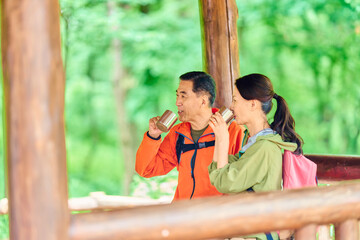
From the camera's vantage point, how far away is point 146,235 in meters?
2.00

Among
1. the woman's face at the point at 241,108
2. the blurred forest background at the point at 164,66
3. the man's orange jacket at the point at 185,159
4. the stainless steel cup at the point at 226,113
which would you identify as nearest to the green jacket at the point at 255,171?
the woman's face at the point at 241,108

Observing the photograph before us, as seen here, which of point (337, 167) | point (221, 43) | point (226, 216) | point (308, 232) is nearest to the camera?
point (226, 216)

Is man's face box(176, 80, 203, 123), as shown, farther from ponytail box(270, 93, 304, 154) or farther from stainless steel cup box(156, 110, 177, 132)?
ponytail box(270, 93, 304, 154)

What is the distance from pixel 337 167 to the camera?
171 inches

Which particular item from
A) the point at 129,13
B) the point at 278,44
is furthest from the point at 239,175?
the point at 278,44

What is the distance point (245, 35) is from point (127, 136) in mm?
3932

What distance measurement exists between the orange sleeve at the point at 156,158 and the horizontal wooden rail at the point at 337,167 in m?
1.48

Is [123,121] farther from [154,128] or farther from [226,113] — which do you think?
[226,113]

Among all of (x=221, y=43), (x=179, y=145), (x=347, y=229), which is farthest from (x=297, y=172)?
(x=221, y=43)

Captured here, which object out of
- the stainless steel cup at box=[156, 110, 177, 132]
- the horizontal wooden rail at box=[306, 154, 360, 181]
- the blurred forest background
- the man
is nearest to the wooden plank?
the man

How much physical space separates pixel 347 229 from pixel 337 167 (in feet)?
6.81

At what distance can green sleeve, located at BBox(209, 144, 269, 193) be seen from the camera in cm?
264

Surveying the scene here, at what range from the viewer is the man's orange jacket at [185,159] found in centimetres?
331

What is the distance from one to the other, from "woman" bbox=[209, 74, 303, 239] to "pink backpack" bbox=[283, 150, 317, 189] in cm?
4
